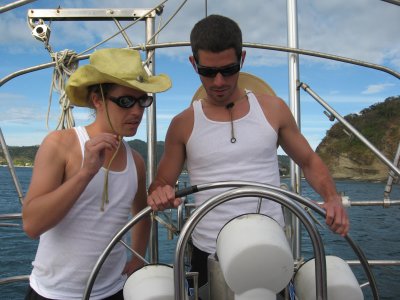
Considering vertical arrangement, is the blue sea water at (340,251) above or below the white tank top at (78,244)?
below

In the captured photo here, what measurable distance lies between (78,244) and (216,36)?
2.91ft

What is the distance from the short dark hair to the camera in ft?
5.15

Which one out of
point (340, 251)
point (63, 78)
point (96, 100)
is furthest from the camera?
point (340, 251)

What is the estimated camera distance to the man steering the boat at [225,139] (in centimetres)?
161

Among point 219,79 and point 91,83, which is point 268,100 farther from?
point 91,83

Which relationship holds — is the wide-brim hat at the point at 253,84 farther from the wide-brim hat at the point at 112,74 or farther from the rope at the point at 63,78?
the wide-brim hat at the point at 112,74

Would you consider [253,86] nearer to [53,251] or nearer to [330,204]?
[330,204]

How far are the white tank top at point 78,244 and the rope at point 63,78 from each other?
35 cm

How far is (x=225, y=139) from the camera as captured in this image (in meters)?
1.77

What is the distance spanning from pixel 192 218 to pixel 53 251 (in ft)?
1.98

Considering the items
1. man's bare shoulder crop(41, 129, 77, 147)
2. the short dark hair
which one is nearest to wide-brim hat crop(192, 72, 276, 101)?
the short dark hair

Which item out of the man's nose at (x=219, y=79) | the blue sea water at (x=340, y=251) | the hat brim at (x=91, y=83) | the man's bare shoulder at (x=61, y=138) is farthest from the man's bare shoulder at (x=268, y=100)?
the blue sea water at (x=340, y=251)

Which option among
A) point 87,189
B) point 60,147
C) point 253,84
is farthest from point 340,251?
point 60,147

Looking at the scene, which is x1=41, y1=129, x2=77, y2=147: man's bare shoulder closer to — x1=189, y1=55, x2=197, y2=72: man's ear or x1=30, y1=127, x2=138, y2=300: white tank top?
x1=30, y1=127, x2=138, y2=300: white tank top
